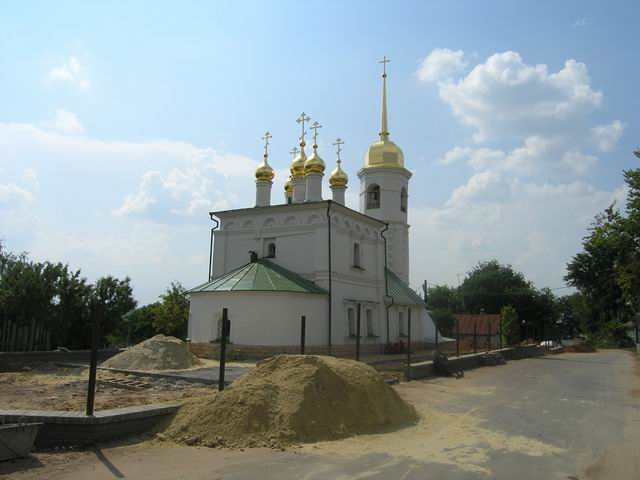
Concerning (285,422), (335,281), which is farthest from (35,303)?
(285,422)

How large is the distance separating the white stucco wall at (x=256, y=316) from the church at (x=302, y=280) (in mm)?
42

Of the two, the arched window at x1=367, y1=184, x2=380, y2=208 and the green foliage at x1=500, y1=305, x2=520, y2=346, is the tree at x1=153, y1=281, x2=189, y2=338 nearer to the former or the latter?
the arched window at x1=367, y1=184, x2=380, y2=208

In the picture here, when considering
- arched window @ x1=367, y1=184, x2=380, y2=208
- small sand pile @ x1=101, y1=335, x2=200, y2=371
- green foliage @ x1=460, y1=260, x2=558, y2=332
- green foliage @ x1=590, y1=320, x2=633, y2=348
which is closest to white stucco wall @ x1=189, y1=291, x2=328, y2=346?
small sand pile @ x1=101, y1=335, x2=200, y2=371

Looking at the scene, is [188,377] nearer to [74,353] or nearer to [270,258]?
[74,353]

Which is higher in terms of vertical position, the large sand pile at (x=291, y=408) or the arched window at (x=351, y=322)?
the arched window at (x=351, y=322)

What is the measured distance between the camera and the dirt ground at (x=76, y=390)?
11094 mm

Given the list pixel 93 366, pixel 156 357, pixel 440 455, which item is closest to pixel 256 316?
pixel 156 357

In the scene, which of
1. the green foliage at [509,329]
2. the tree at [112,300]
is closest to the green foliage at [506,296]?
the green foliage at [509,329]

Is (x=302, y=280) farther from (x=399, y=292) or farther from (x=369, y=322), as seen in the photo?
(x=399, y=292)

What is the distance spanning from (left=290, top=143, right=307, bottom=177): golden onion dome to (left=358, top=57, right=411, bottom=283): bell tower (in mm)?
4841

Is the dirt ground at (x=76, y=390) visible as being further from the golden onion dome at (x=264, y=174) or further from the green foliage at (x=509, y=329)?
the green foliage at (x=509, y=329)

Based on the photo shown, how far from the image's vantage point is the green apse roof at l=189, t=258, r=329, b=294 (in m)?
23.0

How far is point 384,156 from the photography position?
115 ft

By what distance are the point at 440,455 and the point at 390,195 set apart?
2745 centimetres
